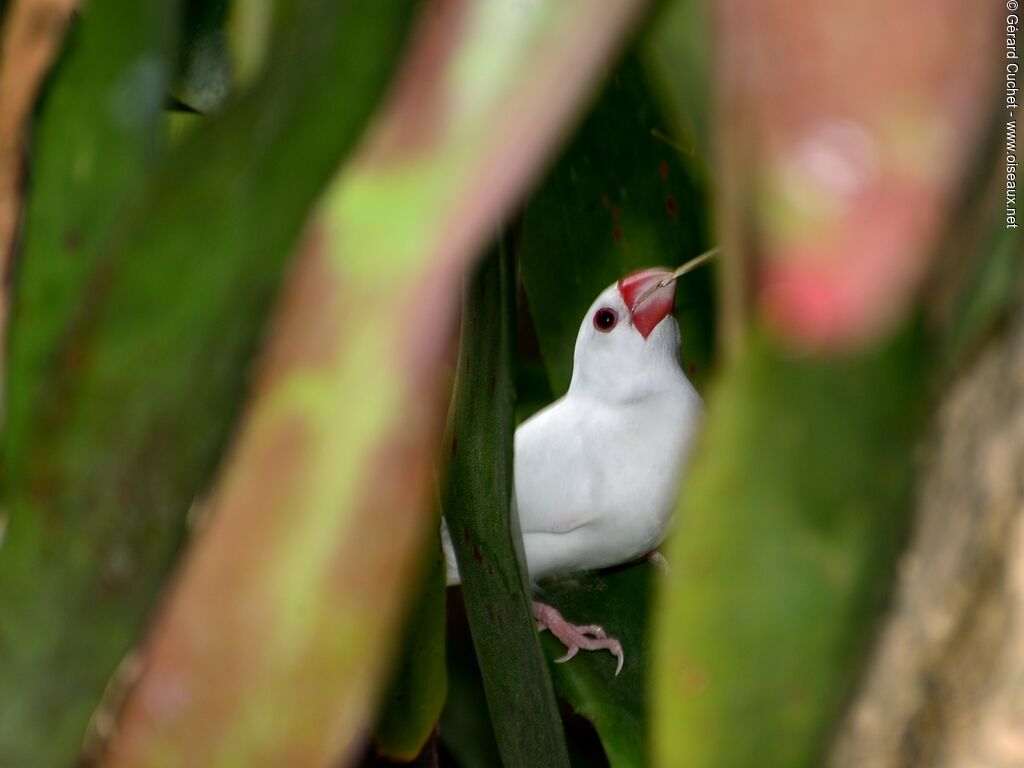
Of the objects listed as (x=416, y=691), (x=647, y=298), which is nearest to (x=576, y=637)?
(x=416, y=691)

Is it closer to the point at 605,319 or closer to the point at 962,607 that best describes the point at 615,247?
the point at 962,607

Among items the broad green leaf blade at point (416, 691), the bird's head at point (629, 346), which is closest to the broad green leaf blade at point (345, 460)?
the broad green leaf blade at point (416, 691)

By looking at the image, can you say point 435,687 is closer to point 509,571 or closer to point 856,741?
point 509,571

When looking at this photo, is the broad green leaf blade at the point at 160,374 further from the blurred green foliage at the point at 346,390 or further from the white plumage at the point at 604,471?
the white plumage at the point at 604,471

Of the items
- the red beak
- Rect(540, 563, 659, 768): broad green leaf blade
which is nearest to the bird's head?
the red beak

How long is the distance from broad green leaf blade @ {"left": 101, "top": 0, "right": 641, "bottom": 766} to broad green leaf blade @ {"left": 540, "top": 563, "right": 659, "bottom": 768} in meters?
0.36

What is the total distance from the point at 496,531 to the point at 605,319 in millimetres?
798

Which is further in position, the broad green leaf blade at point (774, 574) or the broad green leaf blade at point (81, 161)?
the broad green leaf blade at point (81, 161)

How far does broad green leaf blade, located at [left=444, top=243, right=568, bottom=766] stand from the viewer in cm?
30

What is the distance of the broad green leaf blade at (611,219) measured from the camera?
0.47 metres

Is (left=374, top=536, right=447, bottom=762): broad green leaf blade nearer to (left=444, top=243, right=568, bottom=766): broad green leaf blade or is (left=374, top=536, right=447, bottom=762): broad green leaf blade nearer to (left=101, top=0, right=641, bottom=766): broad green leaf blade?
(left=444, top=243, right=568, bottom=766): broad green leaf blade

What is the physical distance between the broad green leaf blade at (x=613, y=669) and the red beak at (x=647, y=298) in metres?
0.37

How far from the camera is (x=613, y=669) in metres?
0.56

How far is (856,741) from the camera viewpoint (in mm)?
154
